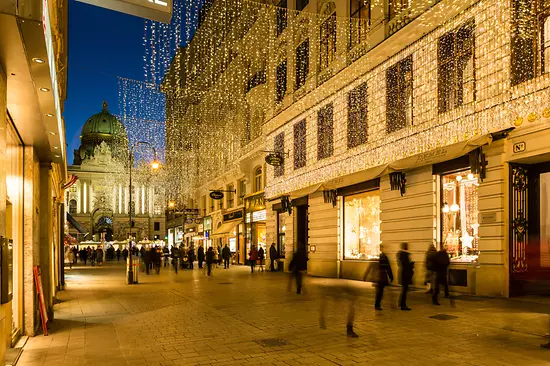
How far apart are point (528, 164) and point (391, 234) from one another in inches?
231

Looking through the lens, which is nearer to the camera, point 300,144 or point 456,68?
point 456,68

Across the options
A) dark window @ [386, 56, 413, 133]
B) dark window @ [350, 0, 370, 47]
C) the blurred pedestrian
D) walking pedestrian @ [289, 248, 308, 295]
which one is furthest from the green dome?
the blurred pedestrian

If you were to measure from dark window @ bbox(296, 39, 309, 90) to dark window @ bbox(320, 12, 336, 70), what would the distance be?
1779 millimetres

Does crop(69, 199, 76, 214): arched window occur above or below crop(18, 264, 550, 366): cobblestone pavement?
above

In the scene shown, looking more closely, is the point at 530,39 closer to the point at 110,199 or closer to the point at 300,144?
the point at 300,144

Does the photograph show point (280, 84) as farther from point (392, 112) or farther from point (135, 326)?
point (135, 326)

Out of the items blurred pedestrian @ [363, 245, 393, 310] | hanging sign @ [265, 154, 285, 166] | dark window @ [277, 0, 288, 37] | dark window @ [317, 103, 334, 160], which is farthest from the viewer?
dark window @ [277, 0, 288, 37]

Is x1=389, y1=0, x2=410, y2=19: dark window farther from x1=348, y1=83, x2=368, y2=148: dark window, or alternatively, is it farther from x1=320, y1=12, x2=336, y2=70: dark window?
x1=320, y1=12, x2=336, y2=70: dark window

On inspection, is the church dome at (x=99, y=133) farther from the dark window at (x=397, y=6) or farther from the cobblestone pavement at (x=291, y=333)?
the cobblestone pavement at (x=291, y=333)

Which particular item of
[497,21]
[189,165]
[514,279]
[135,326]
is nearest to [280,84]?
[497,21]

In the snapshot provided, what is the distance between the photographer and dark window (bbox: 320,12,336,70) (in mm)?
23859

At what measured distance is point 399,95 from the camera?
61.9 feet

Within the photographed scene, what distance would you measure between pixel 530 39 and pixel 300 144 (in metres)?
14.2

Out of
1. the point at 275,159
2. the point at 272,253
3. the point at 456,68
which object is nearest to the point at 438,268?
the point at 456,68
